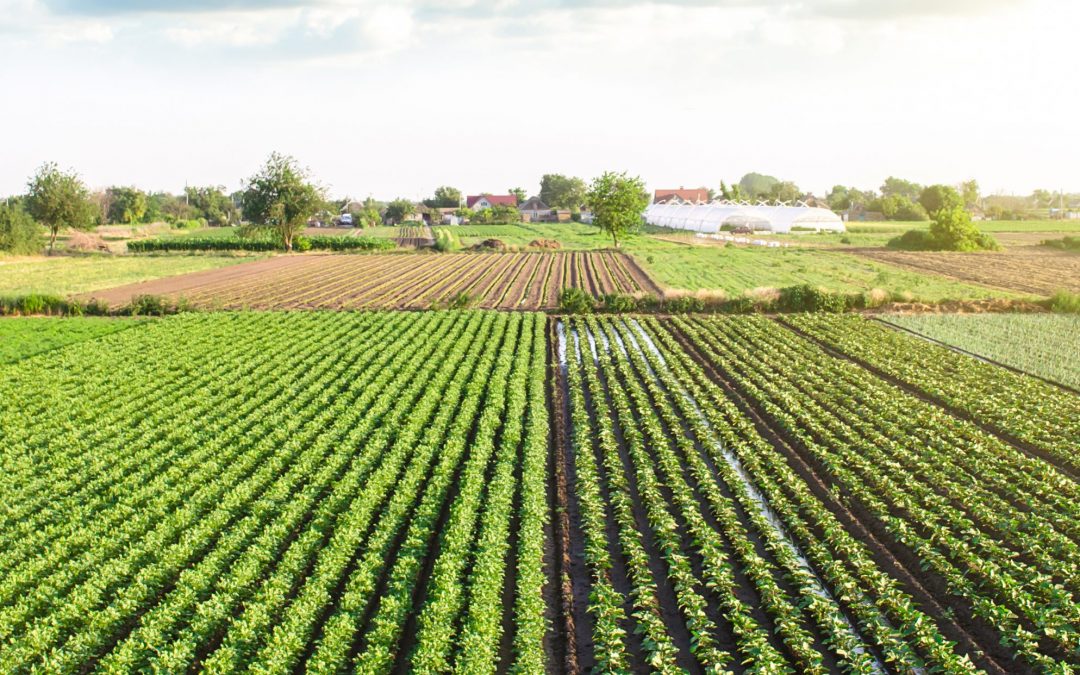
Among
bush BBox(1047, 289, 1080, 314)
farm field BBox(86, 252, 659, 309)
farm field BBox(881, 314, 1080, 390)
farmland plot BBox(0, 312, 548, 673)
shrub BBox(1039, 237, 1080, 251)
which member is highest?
shrub BBox(1039, 237, 1080, 251)

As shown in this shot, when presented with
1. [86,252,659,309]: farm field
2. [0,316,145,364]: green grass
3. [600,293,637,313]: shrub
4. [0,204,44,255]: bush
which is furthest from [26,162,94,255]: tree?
[600,293,637,313]: shrub

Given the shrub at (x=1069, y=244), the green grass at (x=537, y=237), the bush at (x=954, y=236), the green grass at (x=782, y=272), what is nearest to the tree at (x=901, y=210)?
the shrub at (x=1069, y=244)

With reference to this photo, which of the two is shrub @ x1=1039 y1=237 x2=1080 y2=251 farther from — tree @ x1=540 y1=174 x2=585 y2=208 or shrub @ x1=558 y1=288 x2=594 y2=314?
tree @ x1=540 y1=174 x2=585 y2=208

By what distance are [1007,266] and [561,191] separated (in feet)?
376

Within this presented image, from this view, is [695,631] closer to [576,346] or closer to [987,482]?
[987,482]

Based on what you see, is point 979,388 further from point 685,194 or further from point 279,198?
point 685,194

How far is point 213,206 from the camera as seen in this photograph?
12606 cm

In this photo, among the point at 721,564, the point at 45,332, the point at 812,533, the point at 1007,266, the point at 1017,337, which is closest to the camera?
the point at 721,564

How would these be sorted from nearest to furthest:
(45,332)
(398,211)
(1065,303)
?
(45,332), (1065,303), (398,211)

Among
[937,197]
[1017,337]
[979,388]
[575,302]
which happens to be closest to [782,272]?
[575,302]

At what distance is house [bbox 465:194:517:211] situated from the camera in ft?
508

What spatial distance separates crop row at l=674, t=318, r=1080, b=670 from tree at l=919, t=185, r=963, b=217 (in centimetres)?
10213

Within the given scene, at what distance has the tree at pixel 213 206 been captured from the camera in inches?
4889

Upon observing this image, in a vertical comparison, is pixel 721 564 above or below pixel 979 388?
below
